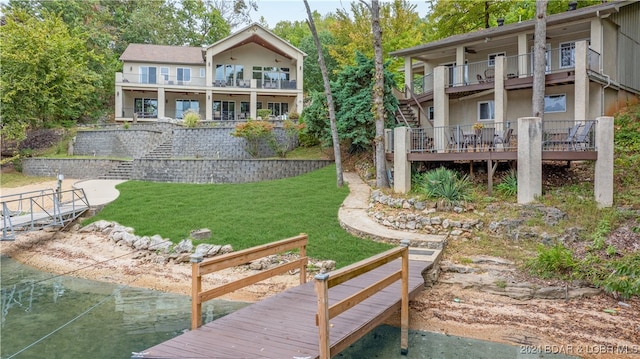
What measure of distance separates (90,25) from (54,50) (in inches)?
608

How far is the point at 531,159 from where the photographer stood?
35.6 feet

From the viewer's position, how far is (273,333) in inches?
204

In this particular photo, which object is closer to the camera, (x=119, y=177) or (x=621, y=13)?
(x=621, y=13)

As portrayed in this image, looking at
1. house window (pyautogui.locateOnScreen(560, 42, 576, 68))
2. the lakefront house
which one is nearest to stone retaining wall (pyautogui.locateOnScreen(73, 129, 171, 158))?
the lakefront house

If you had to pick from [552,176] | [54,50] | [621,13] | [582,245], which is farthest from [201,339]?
[54,50]

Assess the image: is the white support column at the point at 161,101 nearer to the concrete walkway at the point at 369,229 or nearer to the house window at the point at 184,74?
the house window at the point at 184,74

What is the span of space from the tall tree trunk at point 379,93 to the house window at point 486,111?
675 centimetres

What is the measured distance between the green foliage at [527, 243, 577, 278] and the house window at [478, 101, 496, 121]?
10.9 meters

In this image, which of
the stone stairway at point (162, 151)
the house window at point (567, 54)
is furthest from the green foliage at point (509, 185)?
the stone stairway at point (162, 151)

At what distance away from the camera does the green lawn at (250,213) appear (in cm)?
1101

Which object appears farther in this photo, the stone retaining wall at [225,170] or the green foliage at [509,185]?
the stone retaining wall at [225,170]

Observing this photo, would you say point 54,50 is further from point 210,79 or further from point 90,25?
point 90,25

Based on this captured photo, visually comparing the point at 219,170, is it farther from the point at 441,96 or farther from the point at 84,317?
the point at 84,317

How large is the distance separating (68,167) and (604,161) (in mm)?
25259
